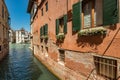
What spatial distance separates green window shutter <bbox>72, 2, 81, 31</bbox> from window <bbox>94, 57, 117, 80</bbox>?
2.24 m

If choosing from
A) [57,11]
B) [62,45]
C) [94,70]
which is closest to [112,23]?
[94,70]

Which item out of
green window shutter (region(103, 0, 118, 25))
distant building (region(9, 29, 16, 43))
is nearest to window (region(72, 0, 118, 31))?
green window shutter (region(103, 0, 118, 25))

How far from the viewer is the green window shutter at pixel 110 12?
6496mm

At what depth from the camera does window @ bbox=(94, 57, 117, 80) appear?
7018 mm

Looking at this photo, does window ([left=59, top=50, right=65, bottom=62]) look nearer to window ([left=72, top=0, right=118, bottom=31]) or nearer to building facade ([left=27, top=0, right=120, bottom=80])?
building facade ([left=27, top=0, right=120, bottom=80])

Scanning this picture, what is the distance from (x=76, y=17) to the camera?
31.5 ft

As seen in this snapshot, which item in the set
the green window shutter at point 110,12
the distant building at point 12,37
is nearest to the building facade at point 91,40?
the green window shutter at point 110,12

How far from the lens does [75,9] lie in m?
9.69

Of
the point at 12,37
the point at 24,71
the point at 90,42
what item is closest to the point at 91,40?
the point at 90,42

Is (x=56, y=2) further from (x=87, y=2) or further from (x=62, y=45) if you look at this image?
(x=87, y=2)

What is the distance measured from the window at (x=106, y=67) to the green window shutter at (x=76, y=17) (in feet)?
7.33

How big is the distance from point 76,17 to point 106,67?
339cm

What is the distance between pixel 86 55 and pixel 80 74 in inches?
48.7

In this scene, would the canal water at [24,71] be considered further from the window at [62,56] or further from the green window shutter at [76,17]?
the green window shutter at [76,17]
